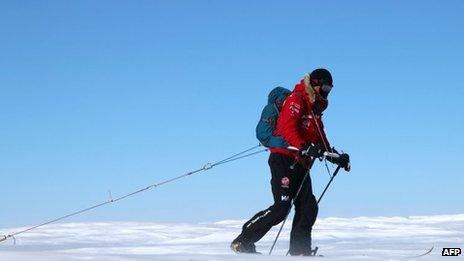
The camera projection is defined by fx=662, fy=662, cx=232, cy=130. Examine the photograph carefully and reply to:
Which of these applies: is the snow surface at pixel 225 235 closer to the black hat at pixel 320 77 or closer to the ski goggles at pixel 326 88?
the ski goggles at pixel 326 88

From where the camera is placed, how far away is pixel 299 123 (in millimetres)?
7496

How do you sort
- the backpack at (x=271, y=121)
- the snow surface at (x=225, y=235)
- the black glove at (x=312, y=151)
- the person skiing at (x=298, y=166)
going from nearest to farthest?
1. the black glove at (x=312, y=151)
2. the person skiing at (x=298, y=166)
3. the backpack at (x=271, y=121)
4. the snow surface at (x=225, y=235)

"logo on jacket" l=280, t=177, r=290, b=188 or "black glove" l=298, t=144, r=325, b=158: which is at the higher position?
"black glove" l=298, t=144, r=325, b=158

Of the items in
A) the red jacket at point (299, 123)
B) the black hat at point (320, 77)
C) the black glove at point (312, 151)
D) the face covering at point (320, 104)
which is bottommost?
the black glove at point (312, 151)

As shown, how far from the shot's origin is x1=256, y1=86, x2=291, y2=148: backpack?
7.61 m

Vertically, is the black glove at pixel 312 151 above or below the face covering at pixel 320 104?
below

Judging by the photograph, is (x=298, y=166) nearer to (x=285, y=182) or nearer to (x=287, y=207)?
(x=285, y=182)

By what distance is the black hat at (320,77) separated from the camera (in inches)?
298

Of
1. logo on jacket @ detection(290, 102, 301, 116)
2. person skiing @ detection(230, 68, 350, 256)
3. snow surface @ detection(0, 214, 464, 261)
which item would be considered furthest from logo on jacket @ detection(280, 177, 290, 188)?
snow surface @ detection(0, 214, 464, 261)

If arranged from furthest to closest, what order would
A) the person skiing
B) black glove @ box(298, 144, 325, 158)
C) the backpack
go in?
the backpack < the person skiing < black glove @ box(298, 144, 325, 158)

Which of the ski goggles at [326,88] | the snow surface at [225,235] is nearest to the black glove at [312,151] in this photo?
the ski goggles at [326,88]

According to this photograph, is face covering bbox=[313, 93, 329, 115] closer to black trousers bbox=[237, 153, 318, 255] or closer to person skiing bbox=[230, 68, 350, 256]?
person skiing bbox=[230, 68, 350, 256]

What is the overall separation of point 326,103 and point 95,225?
9521 millimetres

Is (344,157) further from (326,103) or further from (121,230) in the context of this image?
(121,230)
